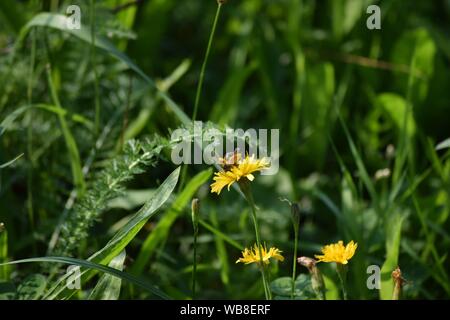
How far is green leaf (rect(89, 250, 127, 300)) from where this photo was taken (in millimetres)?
1331

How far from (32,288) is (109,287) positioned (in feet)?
0.48

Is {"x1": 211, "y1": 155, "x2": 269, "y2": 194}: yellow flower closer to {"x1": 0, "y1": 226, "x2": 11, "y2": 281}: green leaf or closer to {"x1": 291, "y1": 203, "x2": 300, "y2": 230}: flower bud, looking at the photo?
{"x1": 291, "y1": 203, "x2": 300, "y2": 230}: flower bud

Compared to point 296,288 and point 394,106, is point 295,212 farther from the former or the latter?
point 394,106

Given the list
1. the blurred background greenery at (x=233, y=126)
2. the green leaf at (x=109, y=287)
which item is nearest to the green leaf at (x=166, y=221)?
the blurred background greenery at (x=233, y=126)

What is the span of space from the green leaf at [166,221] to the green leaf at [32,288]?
21 cm

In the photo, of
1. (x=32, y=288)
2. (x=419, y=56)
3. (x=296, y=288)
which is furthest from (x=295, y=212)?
(x=419, y=56)

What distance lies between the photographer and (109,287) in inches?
52.9

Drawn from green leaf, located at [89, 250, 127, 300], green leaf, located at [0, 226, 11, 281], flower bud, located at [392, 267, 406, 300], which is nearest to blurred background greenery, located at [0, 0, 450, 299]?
green leaf, located at [0, 226, 11, 281]

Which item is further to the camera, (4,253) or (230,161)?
(4,253)

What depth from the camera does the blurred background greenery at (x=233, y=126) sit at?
1.61 m

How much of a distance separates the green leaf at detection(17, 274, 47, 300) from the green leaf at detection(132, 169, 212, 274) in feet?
0.68

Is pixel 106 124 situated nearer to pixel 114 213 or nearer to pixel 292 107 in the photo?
pixel 114 213

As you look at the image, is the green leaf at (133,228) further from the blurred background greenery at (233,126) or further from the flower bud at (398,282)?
the flower bud at (398,282)

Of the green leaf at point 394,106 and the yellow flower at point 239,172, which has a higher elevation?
the green leaf at point 394,106
